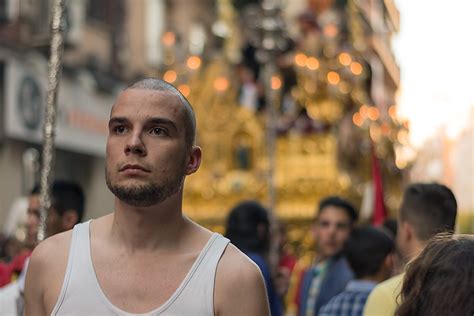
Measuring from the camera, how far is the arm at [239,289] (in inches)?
125

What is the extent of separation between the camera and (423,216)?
5098 mm

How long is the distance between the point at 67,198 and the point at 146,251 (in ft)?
8.99

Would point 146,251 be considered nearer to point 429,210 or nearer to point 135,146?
point 135,146

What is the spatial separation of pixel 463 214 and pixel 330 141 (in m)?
3.90

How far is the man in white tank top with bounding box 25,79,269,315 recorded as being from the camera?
3.18 metres

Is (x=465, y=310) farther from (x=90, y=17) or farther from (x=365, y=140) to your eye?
(x=90, y=17)

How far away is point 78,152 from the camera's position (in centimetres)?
2981

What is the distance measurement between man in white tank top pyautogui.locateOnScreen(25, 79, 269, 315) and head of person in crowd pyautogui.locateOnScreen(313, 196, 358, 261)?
4.37 metres

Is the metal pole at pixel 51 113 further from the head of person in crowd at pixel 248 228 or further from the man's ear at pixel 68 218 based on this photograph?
the head of person in crowd at pixel 248 228

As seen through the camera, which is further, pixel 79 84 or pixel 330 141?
pixel 79 84

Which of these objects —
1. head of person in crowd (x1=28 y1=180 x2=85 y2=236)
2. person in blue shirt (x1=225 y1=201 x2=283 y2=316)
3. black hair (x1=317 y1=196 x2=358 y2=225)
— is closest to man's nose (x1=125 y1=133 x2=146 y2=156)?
head of person in crowd (x1=28 y1=180 x2=85 y2=236)

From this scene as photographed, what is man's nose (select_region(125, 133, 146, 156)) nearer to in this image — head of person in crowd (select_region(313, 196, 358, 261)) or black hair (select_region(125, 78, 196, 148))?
black hair (select_region(125, 78, 196, 148))

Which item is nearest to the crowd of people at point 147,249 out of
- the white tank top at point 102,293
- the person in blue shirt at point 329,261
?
the white tank top at point 102,293

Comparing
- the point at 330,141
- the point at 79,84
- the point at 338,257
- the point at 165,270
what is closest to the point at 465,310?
the point at 165,270
